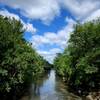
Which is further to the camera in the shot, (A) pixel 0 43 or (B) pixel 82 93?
(B) pixel 82 93

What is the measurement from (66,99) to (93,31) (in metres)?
13.4

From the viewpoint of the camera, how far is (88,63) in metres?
42.5

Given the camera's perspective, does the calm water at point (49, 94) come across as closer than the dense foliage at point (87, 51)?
No

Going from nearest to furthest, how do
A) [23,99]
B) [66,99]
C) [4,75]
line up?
[4,75], [23,99], [66,99]

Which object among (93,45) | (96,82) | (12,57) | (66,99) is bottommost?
(66,99)

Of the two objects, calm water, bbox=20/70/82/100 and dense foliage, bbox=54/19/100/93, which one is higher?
dense foliage, bbox=54/19/100/93

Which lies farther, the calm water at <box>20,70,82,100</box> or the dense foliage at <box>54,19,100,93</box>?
the calm water at <box>20,70,82,100</box>

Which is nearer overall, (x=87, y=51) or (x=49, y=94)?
(x=87, y=51)

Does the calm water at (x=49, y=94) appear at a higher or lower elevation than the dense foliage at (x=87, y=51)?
lower

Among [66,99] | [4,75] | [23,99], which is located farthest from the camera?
[66,99]

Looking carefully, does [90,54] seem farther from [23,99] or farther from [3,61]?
[3,61]

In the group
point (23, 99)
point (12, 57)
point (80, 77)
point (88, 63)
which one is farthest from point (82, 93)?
point (12, 57)

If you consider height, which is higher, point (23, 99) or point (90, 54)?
point (90, 54)

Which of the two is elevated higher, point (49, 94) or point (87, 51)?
point (87, 51)
